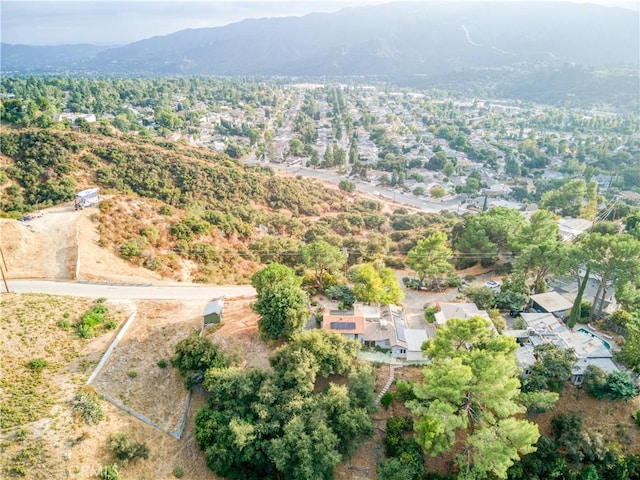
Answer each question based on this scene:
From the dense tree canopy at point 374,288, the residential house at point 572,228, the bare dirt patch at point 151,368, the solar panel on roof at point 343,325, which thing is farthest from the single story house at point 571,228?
the bare dirt patch at point 151,368

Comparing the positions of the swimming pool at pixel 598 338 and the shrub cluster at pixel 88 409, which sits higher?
the swimming pool at pixel 598 338

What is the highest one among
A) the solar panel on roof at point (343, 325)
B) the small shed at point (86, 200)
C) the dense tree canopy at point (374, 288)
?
the small shed at point (86, 200)

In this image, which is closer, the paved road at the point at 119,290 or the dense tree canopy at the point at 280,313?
the dense tree canopy at the point at 280,313

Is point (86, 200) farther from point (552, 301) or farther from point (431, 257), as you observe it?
point (552, 301)

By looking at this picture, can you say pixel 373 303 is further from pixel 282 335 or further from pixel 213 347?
pixel 213 347

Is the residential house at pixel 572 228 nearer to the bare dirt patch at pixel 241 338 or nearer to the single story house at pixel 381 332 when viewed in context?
the single story house at pixel 381 332

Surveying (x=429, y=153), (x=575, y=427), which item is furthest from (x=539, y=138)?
(x=575, y=427)

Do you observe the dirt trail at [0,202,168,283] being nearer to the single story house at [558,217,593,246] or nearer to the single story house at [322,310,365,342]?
the single story house at [322,310,365,342]

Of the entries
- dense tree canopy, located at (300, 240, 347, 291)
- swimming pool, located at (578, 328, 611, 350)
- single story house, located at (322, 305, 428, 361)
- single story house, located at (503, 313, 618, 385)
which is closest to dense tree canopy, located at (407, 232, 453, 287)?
dense tree canopy, located at (300, 240, 347, 291)
